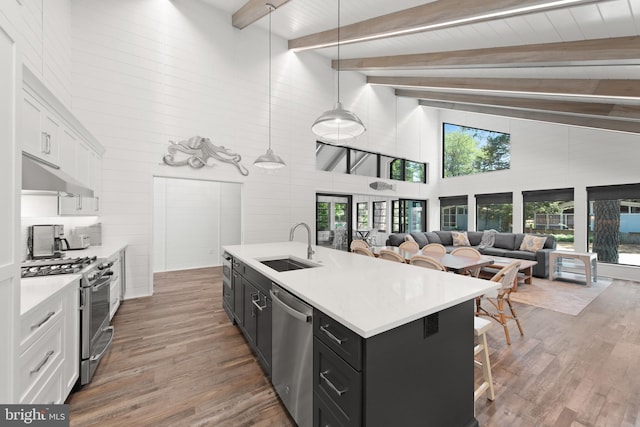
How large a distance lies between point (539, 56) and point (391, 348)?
180 inches

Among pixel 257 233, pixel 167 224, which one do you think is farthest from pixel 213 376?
pixel 167 224

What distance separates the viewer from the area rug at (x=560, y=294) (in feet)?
12.7

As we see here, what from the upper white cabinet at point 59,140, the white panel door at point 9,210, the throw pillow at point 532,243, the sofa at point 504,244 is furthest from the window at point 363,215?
the white panel door at point 9,210

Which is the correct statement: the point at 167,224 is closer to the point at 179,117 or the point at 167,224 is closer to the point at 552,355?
the point at 179,117

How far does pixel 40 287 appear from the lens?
1668 mm

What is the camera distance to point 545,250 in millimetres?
5836

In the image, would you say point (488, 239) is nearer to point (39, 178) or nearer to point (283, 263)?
point (283, 263)

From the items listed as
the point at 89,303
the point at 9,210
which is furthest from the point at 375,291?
the point at 89,303

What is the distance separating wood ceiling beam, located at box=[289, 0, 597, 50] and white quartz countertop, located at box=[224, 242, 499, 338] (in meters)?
3.08

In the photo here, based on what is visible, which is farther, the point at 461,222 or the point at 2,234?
the point at 461,222

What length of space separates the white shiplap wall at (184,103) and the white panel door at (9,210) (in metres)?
3.83

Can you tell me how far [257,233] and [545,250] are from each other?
20.9ft

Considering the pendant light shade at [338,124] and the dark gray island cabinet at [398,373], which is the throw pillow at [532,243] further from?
the dark gray island cabinet at [398,373]

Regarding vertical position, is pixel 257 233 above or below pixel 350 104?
below
